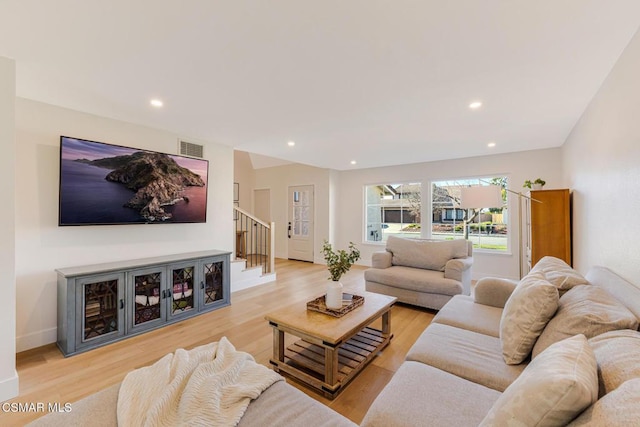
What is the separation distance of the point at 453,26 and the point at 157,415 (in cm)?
239

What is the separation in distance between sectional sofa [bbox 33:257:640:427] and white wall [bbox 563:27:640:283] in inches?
11.2

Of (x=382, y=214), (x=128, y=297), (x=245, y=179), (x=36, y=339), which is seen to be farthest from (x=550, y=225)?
(x=245, y=179)

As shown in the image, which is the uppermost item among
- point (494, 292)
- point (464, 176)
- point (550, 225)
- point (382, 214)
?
point (464, 176)

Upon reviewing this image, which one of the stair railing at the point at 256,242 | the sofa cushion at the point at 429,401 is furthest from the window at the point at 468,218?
the sofa cushion at the point at 429,401

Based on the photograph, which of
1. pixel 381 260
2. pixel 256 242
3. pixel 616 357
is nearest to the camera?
pixel 616 357

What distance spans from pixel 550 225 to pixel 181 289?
4.52 metres

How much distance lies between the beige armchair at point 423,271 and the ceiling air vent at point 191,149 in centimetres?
298

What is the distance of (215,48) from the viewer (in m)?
1.79

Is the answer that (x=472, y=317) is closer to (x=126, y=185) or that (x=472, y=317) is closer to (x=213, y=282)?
(x=213, y=282)

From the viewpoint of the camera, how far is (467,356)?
1544mm

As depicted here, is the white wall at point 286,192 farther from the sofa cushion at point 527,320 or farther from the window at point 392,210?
the sofa cushion at point 527,320

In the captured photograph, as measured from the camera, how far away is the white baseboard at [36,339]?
8.19ft

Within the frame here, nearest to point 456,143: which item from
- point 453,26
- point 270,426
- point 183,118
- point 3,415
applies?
point 453,26

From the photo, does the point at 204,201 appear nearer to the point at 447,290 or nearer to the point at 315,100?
the point at 315,100
